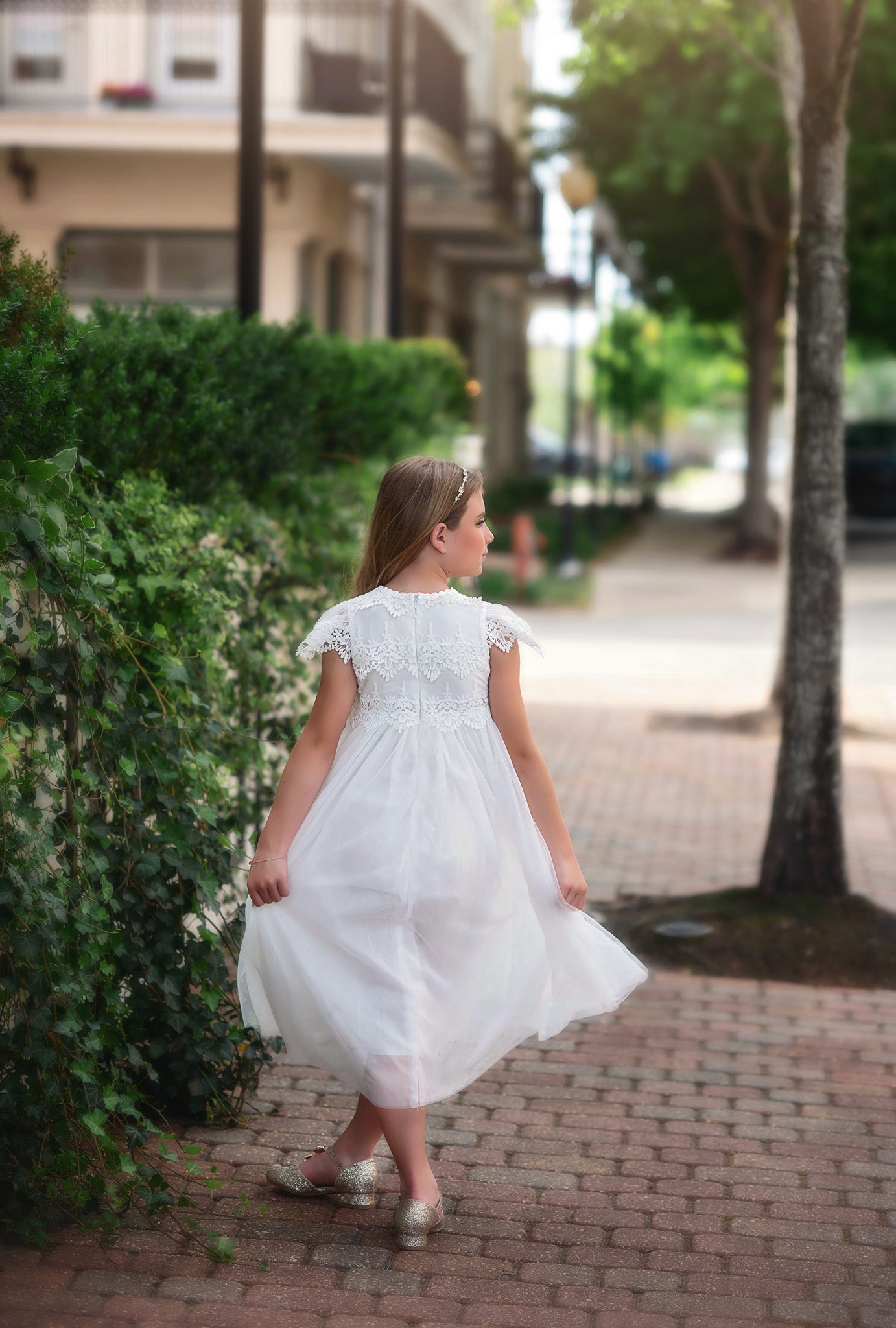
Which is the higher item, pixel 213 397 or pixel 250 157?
pixel 250 157

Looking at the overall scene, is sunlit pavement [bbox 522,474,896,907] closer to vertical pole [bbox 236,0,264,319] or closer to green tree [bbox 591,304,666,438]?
vertical pole [bbox 236,0,264,319]

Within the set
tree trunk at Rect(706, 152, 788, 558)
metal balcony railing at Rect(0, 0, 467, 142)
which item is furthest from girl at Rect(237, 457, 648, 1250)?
tree trunk at Rect(706, 152, 788, 558)

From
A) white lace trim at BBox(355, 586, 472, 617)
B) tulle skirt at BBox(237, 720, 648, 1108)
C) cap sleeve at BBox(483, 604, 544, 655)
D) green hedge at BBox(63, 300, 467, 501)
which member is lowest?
tulle skirt at BBox(237, 720, 648, 1108)

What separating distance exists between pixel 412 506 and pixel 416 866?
2.55ft

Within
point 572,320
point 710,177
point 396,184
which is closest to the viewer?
point 396,184

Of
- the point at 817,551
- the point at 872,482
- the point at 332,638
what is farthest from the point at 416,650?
the point at 872,482

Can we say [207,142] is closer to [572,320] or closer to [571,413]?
[572,320]

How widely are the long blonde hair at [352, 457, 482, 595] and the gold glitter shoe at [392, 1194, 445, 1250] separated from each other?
1.35 m

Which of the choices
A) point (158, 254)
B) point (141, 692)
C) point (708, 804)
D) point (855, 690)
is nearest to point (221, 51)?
point (158, 254)

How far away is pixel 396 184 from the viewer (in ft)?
45.6

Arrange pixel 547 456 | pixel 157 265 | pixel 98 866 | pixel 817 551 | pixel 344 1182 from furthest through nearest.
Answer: pixel 547 456 → pixel 157 265 → pixel 817 551 → pixel 344 1182 → pixel 98 866

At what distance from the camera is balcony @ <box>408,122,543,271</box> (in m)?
23.6

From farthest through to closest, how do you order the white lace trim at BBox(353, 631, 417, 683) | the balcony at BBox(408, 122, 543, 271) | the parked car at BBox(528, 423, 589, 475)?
the parked car at BBox(528, 423, 589, 475)
the balcony at BBox(408, 122, 543, 271)
the white lace trim at BBox(353, 631, 417, 683)

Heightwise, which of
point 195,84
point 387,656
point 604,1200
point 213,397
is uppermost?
point 195,84
